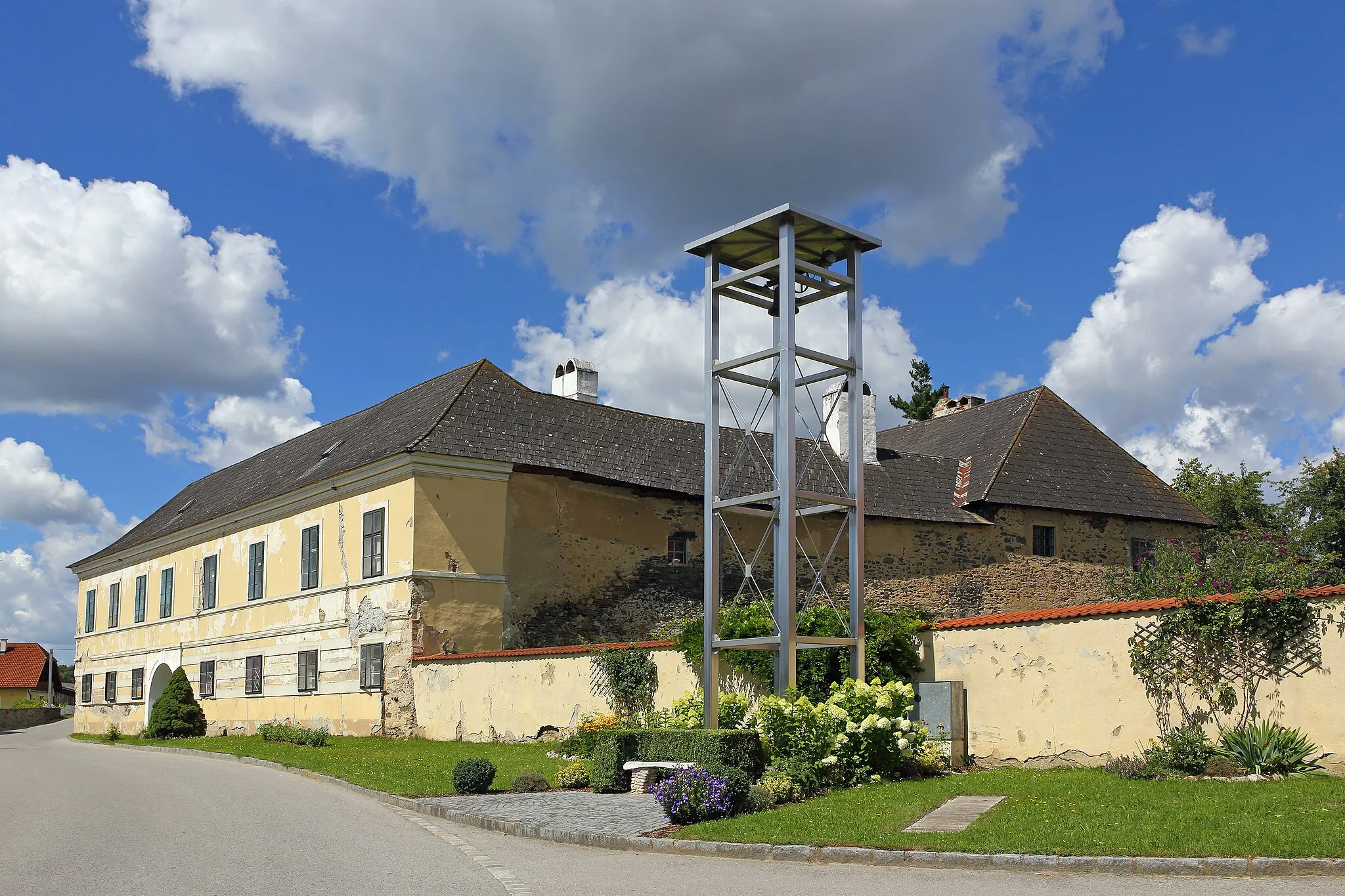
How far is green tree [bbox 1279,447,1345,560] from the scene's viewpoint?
1474 inches

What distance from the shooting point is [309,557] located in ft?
98.1

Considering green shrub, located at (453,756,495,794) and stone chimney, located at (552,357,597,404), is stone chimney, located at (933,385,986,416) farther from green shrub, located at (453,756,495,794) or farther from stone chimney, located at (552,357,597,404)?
green shrub, located at (453,756,495,794)

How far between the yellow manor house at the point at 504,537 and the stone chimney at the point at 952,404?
2.47m

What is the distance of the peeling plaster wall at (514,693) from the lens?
19531mm

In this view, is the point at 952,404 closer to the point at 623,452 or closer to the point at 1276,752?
the point at 623,452

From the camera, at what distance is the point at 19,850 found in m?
10.9

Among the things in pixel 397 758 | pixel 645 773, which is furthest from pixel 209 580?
pixel 645 773

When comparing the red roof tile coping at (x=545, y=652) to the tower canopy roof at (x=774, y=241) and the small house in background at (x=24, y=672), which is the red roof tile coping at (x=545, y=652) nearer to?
the tower canopy roof at (x=774, y=241)

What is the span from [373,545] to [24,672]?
63.1 m

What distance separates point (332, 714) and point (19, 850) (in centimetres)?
1711

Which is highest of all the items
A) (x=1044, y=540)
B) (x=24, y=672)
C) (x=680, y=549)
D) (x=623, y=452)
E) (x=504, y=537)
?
(x=623, y=452)

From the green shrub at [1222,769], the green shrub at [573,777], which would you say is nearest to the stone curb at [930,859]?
the green shrub at [573,777]

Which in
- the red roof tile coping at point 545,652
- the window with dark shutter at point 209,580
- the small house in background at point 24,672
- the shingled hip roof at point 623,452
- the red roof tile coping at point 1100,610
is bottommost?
the small house in background at point 24,672

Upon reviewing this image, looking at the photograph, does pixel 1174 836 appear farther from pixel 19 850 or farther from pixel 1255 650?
pixel 19 850
